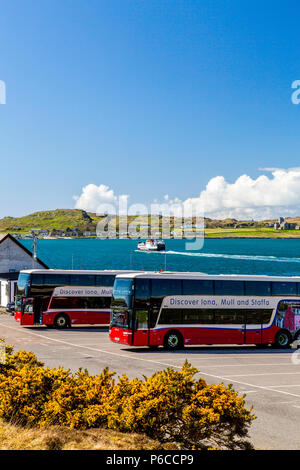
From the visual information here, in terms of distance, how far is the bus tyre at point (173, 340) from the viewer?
2841 centimetres

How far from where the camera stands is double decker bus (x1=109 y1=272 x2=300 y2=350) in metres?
28.0

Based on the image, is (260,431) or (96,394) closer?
(96,394)

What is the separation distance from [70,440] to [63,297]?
29.6 metres

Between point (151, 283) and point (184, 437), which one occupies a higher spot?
point (151, 283)

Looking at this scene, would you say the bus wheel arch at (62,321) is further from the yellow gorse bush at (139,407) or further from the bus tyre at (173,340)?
the yellow gorse bush at (139,407)

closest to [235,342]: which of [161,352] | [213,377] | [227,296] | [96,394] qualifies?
[227,296]

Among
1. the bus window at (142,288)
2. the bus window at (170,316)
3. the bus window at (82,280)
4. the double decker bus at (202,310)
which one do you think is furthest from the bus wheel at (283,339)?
the bus window at (82,280)

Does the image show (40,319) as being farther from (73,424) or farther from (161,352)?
(73,424)

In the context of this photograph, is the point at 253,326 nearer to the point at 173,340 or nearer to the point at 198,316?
the point at 198,316

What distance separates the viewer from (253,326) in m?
29.9

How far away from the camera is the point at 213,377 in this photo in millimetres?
20203

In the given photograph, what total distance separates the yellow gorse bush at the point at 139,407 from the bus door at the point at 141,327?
1566 cm

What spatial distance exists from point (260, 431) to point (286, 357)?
15.4 metres
